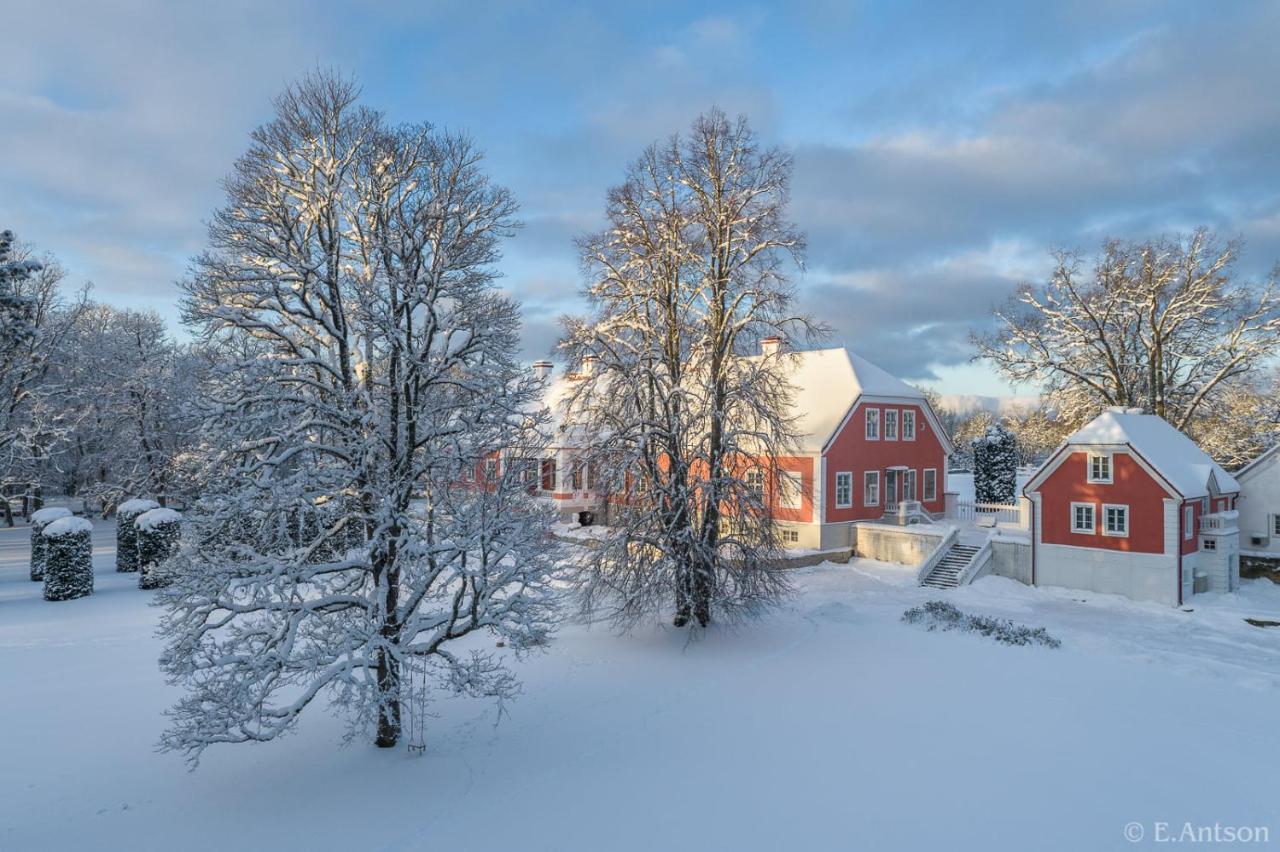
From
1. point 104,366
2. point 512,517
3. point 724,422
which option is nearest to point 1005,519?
point 724,422

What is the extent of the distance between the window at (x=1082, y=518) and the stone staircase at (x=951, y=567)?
3.32 m

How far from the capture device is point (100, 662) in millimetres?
15500

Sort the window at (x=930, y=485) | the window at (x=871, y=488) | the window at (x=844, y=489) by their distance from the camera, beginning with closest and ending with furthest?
the window at (x=844, y=489)
the window at (x=871, y=488)
the window at (x=930, y=485)

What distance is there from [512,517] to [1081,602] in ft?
71.2

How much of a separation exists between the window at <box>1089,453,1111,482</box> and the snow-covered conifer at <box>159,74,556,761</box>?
2194 centimetres

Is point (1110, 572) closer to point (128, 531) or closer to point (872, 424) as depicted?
point (872, 424)

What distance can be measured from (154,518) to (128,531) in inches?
130

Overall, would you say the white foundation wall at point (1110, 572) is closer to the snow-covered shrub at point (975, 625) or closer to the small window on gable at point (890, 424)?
the snow-covered shrub at point (975, 625)

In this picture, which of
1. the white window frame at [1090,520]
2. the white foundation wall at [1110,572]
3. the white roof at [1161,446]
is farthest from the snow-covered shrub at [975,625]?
the white roof at [1161,446]

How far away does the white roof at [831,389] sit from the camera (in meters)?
29.4

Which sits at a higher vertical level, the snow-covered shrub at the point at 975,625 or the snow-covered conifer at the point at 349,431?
the snow-covered conifer at the point at 349,431

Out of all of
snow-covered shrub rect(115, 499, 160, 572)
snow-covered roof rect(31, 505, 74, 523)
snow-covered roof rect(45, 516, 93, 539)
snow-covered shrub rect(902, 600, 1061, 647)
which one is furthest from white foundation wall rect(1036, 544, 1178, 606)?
snow-covered roof rect(31, 505, 74, 523)

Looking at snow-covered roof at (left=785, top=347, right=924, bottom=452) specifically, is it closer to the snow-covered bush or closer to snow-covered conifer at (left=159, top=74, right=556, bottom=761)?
the snow-covered bush

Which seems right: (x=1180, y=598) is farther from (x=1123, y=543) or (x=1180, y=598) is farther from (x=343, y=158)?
(x=343, y=158)
